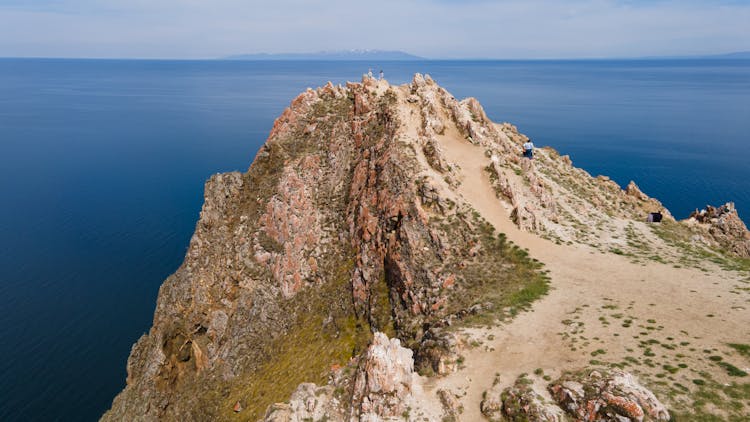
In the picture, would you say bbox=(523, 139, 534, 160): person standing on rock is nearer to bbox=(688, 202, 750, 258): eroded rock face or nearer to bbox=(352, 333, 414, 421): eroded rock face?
bbox=(688, 202, 750, 258): eroded rock face

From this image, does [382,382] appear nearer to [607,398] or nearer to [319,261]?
[607,398]

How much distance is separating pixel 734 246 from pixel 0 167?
256m

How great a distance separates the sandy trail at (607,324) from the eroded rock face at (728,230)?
72.8ft

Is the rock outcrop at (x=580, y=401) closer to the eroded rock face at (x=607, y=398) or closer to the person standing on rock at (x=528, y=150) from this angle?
the eroded rock face at (x=607, y=398)

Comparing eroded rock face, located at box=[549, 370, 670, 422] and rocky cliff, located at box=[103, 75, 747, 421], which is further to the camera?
rocky cliff, located at box=[103, 75, 747, 421]

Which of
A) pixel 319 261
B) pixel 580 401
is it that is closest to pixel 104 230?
pixel 319 261

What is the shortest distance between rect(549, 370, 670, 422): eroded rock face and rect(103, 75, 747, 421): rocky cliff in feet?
28.1

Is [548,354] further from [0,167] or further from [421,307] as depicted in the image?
[0,167]

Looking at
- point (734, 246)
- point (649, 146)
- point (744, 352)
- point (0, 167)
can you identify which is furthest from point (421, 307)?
point (0, 167)

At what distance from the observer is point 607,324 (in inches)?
1298

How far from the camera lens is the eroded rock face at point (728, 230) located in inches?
2224

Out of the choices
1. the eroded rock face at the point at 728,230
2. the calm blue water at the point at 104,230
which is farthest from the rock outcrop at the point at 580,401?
the calm blue water at the point at 104,230

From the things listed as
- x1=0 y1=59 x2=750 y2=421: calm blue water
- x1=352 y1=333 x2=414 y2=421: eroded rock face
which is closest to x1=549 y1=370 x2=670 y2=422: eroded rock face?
x1=352 y1=333 x2=414 y2=421: eroded rock face

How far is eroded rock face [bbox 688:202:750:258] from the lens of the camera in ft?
185
